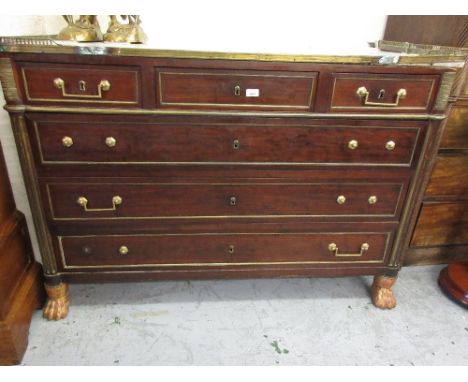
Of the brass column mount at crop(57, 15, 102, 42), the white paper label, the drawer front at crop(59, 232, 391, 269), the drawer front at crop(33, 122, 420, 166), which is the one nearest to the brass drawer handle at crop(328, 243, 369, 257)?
the drawer front at crop(59, 232, 391, 269)

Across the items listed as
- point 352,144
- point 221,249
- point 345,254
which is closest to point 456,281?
point 345,254

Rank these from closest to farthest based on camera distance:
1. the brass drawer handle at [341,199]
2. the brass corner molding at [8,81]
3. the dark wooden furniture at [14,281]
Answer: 1. the brass corner molding at [8,81]
2. the dark wooden furniture at [14,281]
3. the brass drawer handle at [341,199]

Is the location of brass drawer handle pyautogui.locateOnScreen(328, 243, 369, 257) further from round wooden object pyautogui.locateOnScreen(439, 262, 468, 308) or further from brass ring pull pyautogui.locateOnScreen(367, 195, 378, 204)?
round wooden object pyautogui.locateOnScreen(439, 262, 468, 308)

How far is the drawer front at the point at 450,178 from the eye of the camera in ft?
5.77

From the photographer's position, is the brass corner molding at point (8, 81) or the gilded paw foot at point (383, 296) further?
the gilded paw foot at point (383, 296)

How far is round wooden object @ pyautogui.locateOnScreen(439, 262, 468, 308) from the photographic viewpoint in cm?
174

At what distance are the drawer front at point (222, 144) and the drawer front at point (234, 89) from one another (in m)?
0.09

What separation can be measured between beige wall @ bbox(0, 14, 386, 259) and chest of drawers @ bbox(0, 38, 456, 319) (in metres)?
0.45

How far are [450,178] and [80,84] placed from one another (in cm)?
178

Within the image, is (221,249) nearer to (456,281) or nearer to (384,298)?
(384,298)

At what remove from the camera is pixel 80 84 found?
117 centimetres

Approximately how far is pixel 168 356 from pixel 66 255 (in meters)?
0.60

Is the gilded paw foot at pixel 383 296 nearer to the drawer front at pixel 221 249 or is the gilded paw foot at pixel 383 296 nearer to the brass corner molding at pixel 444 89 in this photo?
the drawer front at pixel 221 249

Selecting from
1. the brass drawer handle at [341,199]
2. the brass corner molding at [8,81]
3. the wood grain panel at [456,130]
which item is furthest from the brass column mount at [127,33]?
the wood grain panel at [456,130]
